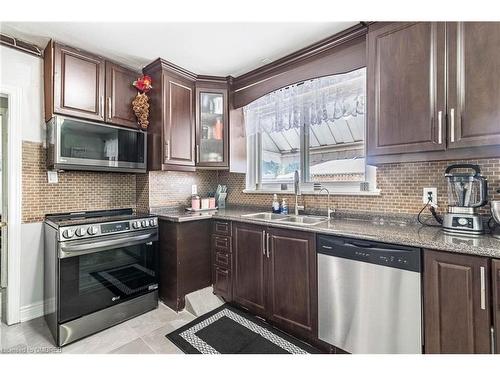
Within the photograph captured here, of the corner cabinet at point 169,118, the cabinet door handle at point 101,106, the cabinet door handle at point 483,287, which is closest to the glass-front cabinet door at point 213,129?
the corner cabinet at point 169,118

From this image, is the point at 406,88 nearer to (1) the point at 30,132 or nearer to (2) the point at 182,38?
(2) the point at 182,38

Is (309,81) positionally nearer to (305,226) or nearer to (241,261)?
(305,226)

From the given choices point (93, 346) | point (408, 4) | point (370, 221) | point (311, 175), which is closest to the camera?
point (408, 4)

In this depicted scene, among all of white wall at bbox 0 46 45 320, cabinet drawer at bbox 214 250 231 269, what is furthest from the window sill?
white wall at bbox 0 46 45 320

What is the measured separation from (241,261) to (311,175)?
1.19 m

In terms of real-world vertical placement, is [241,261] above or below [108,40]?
below

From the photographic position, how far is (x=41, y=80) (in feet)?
7.22

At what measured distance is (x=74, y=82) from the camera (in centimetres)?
210

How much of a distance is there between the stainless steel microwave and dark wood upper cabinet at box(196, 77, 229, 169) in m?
0.63

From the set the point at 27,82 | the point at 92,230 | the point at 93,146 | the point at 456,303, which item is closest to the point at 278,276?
the point at 456,303

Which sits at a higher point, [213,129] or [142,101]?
[142,101]

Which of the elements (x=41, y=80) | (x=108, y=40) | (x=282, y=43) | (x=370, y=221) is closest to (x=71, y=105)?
(x=41, y=80)

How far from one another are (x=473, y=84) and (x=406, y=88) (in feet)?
1.10

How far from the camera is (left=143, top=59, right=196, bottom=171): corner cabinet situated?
8.07 ft
